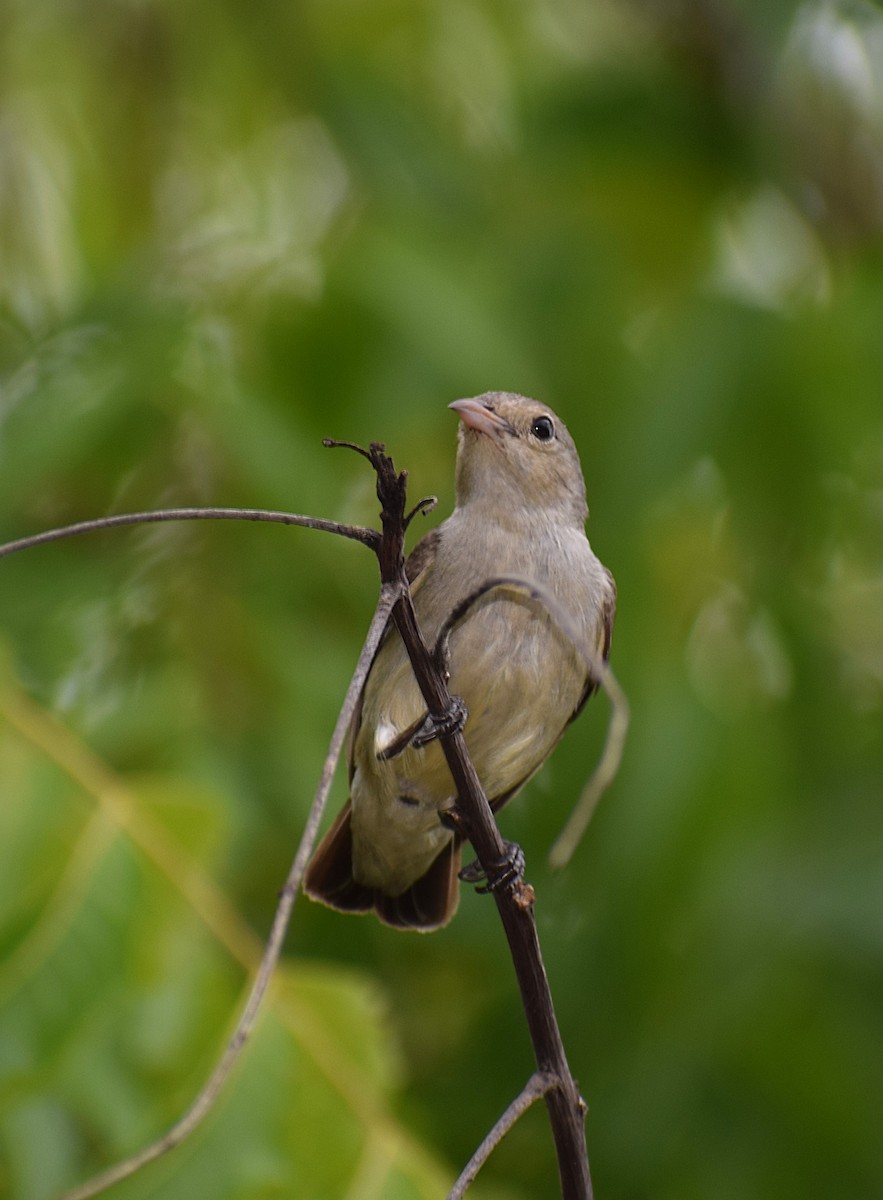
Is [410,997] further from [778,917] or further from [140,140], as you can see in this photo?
[140,140]

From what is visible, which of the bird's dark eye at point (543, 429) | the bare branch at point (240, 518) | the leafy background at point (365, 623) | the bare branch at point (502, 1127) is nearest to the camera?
the bare branch at point (240, 518)

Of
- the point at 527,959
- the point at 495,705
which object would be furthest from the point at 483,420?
the point at 527,959

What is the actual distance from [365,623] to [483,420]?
131 cm

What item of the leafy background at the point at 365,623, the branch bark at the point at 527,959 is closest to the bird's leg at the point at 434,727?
the branch bark at the point at 527,959

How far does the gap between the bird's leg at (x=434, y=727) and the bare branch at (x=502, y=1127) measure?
56 centimetres

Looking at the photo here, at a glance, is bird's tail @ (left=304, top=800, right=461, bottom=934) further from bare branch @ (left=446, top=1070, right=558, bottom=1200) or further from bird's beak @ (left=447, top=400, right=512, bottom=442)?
bare branch @ (left=446, top=1070, right=558, bottom=1200)

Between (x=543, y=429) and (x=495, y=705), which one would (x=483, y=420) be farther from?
(x=495, y=705)

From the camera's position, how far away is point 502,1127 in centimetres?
221

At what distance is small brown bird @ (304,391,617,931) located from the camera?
3.47 metres

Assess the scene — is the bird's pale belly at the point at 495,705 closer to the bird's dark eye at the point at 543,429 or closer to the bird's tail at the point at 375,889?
the bird's tail at the point at 375,889

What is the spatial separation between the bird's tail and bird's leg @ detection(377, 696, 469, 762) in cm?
138

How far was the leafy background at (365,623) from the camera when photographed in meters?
3.73

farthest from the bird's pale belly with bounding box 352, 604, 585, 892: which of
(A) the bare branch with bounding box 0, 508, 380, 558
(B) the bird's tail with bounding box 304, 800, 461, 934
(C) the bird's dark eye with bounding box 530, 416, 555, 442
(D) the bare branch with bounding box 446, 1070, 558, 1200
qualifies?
(A) the bare branch with bounding box 0, 508, 380, 558

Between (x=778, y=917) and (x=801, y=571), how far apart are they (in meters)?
1.22
